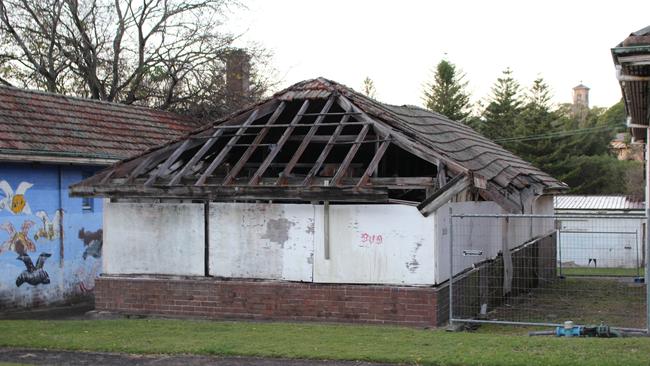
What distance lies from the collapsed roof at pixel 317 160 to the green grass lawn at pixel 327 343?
221cm

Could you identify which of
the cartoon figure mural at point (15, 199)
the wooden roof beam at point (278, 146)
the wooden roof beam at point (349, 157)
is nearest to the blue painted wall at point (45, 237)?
the cartoon figure mural at point (15, 199)

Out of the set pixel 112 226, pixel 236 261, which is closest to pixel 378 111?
pixel 236 261

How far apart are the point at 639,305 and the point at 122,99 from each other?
829 inches

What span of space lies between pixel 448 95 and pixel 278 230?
49.0 m

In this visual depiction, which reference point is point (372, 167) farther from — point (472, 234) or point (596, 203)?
point (596, 203)

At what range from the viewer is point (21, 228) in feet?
52.0

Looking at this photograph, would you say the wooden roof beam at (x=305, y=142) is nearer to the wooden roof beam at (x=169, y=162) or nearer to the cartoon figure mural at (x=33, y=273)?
the wooden roof beam at (x=169, y=162)

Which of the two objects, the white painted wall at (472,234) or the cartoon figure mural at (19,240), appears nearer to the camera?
the white painted wall at (472,234)

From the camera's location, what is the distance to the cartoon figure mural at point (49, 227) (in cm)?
1635

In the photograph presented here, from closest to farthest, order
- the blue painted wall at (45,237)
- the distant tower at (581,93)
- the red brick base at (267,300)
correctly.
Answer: the red brick base at (267,300) < the blue painted wall at (45,237) < the distant tower at (581,93)

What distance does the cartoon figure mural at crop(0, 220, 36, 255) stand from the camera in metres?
15.5

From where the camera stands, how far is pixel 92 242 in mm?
17953

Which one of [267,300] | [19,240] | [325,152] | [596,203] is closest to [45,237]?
[19,240]

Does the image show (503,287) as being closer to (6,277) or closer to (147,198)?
(147,198)
